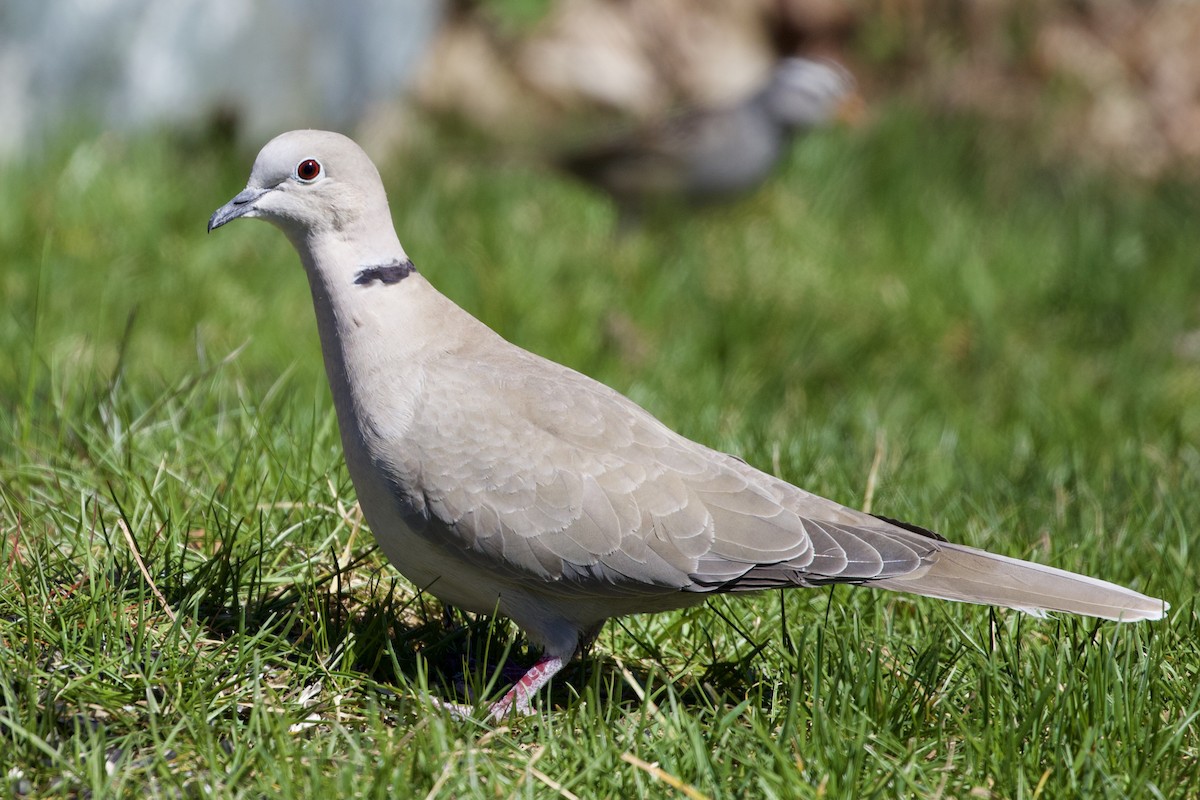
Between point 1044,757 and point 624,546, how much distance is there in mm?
925

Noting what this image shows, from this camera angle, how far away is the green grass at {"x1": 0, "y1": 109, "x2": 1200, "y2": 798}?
2627 mm

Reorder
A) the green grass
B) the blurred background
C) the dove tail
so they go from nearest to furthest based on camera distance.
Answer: the green grass → the dove tail → the blurred background

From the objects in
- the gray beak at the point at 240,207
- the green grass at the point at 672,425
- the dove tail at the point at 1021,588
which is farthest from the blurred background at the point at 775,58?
the dove tail at the point at 1021,588

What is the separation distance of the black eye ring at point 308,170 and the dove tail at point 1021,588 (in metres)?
1.50

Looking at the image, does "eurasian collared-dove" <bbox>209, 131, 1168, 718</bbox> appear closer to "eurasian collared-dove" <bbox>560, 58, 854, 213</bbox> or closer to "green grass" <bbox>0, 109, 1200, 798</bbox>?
"green grass" <bbox>0, 109, 1200, 798</bbox>

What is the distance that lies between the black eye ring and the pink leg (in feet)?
3.87

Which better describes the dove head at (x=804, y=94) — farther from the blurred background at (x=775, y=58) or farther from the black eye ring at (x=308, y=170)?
the black eye ring at (x=308, y=170)

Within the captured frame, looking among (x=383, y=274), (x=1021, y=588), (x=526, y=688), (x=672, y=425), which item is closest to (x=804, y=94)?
(x=672, y=425)

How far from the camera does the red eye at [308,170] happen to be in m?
3.05

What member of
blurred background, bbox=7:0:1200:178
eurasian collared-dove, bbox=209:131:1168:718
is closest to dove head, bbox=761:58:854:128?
blurred background, bbox=7:0:1200:178

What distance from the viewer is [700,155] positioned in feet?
25.4

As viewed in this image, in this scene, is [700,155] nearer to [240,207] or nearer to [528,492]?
[240,207]

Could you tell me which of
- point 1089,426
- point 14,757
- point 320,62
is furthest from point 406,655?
point 320,62

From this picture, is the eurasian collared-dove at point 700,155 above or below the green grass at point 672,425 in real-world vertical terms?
above
